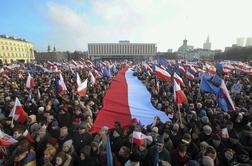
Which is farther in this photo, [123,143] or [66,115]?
[66,115]

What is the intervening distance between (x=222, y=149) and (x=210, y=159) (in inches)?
30.9

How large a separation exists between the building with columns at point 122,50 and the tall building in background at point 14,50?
43198mm

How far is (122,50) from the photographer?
13325 centimetres

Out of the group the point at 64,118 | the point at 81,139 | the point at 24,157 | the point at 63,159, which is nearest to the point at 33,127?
the point at 64,118

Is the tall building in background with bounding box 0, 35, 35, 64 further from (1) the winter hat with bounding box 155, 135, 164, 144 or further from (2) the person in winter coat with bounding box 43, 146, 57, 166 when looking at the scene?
(1) the winter hat with bounding box 155, 135, 164, 144

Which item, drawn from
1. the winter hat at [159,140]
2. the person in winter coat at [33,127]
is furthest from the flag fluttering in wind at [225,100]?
the person in winter coat at [33,127]

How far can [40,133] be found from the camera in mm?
4543

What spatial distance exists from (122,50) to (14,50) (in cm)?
6751

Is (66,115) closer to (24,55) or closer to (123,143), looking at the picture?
(123,143)

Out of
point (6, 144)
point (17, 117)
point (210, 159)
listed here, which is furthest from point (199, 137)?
point (17, 117)

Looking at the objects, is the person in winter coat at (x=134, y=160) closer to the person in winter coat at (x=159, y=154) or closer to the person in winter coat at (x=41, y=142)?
the person in winter coat at (x=159, y=154)

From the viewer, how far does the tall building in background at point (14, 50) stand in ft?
228

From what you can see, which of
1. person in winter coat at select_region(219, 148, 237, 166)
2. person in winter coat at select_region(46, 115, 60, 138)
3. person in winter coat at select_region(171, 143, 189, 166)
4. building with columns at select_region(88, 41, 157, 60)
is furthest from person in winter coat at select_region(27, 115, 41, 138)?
building with columns at select_region(88, 41, 157, 60)

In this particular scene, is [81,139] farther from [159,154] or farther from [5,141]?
[159,154]
